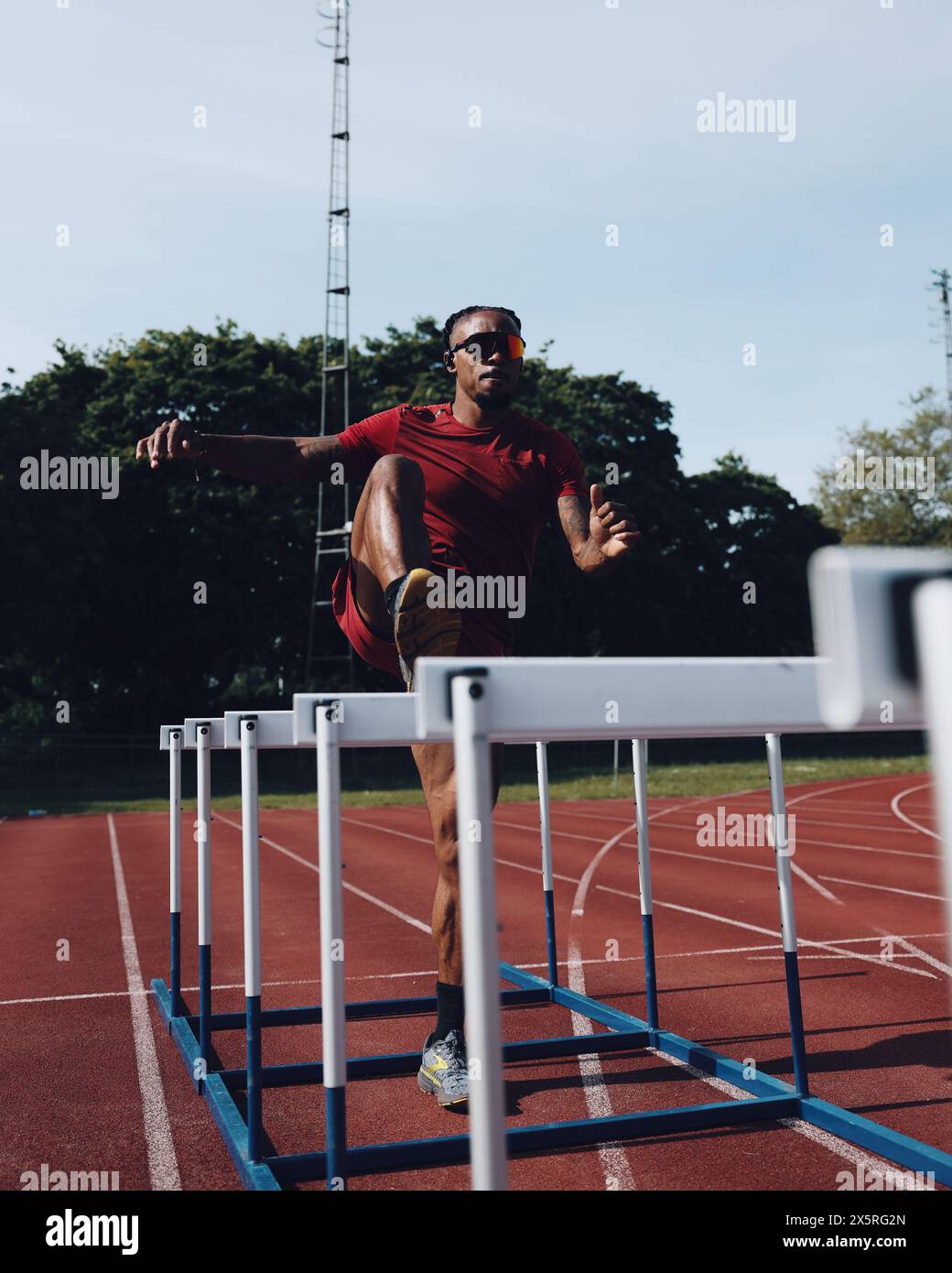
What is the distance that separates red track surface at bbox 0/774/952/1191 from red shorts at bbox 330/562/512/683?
4.55 feet

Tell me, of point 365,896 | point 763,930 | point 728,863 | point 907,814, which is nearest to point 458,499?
point 763,930

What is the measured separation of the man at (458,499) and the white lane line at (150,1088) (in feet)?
2.66

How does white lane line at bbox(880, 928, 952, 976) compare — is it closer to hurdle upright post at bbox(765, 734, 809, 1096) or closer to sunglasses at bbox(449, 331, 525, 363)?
hurdle upright post at bbox(765, 734, 809, 1096)

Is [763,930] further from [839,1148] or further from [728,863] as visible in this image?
[839,1148]

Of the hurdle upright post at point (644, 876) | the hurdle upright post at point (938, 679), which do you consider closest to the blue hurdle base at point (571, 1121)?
the hurdle upright post at point (644, 876)

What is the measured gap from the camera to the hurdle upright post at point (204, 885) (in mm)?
4016

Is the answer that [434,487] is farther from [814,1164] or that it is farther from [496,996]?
[496,996]

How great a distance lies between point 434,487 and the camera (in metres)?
3.56

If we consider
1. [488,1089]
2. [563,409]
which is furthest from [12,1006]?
[563,409]

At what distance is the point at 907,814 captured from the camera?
1592 centimetres

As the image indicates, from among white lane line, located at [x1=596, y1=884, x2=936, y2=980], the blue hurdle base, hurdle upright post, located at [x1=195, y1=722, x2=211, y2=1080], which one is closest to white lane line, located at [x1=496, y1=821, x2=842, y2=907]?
white lane line, located at [x1=596, y1=884, x2=936, y2=980]

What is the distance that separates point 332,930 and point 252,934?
95 centimetres

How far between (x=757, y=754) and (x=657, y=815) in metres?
14.5

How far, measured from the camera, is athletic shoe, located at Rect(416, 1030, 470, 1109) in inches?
140
